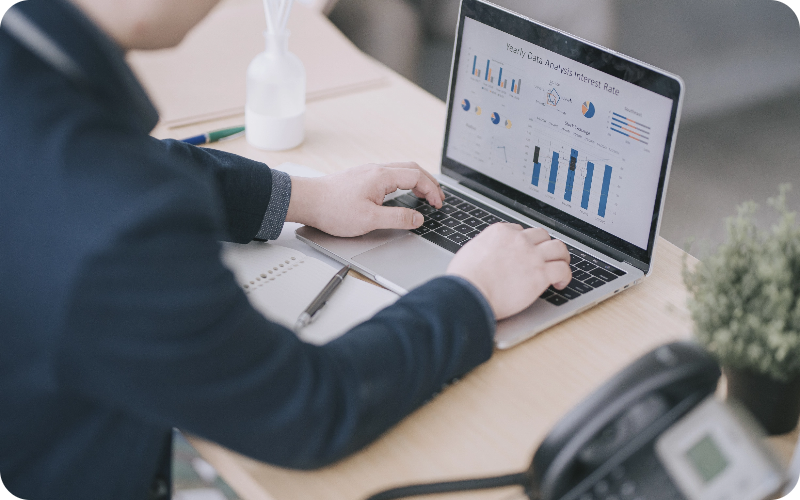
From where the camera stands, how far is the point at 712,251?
2.27ft

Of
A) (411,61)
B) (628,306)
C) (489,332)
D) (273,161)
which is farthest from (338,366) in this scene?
(411,61)

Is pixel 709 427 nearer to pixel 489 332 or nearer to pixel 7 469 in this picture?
pixel 489 332

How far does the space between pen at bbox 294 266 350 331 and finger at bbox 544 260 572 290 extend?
253mm

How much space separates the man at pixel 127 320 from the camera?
0.57 m

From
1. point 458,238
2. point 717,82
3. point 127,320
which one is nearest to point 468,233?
point 458,238

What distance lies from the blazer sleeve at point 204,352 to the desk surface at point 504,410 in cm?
3

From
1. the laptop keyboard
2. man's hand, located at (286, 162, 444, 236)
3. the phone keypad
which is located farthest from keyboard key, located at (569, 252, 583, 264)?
the phone keypad

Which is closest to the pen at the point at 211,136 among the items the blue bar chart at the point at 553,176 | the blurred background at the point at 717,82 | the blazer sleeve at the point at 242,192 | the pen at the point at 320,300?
the blazer sleeve at the point at 242,192

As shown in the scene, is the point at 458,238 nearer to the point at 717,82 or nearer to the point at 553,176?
the point at 553,176

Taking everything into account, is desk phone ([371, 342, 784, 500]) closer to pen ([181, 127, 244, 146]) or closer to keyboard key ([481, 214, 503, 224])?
keyboard key ([481, 214, 503, 224])

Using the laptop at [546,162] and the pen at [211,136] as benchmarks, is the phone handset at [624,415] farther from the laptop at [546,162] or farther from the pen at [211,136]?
the pen at [211,136]

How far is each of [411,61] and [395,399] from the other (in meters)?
2.50

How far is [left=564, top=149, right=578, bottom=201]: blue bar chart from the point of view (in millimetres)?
1016

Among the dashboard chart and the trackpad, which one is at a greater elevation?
the dashboard chart
